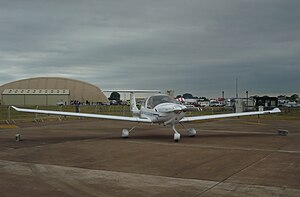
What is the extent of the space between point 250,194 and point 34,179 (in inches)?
170

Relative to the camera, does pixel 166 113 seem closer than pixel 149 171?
No

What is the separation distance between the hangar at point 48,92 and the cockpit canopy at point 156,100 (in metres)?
98.0

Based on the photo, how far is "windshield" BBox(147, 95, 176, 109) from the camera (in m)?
16.1

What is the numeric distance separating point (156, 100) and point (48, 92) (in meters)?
108

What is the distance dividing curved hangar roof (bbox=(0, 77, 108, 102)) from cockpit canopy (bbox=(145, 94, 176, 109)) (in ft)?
372

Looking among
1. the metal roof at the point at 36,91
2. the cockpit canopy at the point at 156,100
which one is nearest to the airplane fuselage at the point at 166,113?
the cockpit canopy at the point at 156,100

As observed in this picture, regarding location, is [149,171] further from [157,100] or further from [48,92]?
[48,92]

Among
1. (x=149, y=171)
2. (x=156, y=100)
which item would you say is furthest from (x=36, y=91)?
(x=149, y=171)

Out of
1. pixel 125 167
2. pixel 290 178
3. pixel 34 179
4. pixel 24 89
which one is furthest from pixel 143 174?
pixel 24 89

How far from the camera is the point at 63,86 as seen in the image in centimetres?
13188

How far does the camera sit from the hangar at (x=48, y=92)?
4489 inches

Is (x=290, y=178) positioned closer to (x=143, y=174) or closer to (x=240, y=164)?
(x=240, y=164)

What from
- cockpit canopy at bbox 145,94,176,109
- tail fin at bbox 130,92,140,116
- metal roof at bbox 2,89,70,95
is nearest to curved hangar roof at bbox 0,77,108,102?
metal roof at bbox 2,89,70,95

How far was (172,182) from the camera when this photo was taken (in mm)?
7000
